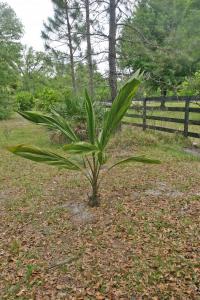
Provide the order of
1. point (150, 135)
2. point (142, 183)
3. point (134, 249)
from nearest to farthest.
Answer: point (134, 249) → point (142, 183) → point (150, 135)

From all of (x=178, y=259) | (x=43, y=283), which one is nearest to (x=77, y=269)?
(x=43, y=283)

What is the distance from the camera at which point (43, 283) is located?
2.04 meters

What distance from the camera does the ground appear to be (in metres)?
1.97

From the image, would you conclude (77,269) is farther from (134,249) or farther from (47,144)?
(47,144)

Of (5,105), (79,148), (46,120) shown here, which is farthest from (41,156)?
(5,105)

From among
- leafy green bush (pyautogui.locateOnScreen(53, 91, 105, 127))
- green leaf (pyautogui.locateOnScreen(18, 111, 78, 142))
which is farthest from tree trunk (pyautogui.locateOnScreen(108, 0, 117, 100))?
green leaf (pyautogui.locateOnScreen(18, 111, 78, 142))

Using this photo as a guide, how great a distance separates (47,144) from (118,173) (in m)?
3.43

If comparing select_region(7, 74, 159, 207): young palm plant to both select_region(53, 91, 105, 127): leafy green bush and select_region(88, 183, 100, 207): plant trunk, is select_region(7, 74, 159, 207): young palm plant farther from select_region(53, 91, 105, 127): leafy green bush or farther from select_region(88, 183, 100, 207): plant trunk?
select_region(53, 91, 105, 127): leafy green bush

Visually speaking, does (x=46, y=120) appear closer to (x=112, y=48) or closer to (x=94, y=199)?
(x=94, y=199)

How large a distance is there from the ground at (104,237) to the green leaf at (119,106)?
2.86 ft

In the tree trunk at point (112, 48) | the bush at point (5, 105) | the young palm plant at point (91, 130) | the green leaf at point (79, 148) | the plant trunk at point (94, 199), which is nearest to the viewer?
the green leaf at point (79, 148)

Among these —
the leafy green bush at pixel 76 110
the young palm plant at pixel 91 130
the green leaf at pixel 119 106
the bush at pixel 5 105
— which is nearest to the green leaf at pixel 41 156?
the young palm plant at pixel 91 130

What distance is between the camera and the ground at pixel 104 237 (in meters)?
1.97

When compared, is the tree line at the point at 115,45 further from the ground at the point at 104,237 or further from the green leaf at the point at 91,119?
the ground at the point at 104,237
